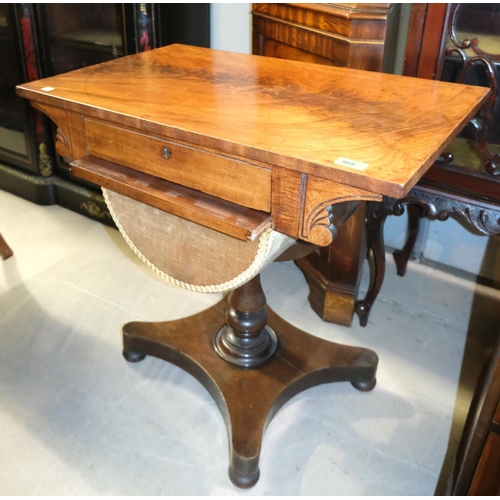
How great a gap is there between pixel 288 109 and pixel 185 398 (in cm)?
95

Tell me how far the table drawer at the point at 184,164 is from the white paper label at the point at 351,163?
0.15 meters

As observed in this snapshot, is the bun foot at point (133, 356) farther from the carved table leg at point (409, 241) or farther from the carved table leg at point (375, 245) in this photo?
the carved table leg at point (409, 241)

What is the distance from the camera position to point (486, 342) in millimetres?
1904

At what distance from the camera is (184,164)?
1107mm

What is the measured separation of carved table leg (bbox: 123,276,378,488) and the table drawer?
50 cm

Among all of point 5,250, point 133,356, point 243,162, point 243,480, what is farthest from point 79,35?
point 243,480

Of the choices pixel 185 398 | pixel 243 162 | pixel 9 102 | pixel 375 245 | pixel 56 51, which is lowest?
pixel 185 398

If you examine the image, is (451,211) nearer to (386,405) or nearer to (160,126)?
(386,405)

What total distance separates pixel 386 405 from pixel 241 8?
5.17 ft

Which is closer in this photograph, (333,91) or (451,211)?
(333,91)

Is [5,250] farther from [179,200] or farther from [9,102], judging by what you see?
[179,200]

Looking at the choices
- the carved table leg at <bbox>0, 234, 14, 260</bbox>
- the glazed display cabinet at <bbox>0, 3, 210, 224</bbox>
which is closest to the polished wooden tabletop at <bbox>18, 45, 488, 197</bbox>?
the glazed display cabinet at <bbox>0, 3, 210, 224</bbox>

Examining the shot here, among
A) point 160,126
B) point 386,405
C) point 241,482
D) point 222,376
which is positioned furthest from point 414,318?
point 160,126

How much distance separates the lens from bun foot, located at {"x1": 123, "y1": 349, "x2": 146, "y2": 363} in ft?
5.85
